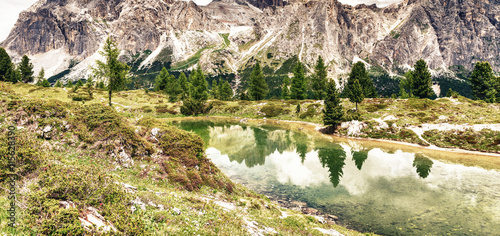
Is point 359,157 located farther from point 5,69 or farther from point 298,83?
point 5,69

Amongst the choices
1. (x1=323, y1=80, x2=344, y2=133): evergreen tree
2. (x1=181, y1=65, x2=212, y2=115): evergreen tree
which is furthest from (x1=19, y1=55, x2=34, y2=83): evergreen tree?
(x1=323, y1=80, x2=344, y2=133): evergreen tree

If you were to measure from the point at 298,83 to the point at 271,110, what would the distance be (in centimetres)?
2275

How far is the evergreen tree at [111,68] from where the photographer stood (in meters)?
39.2

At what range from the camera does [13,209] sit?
6375 mm

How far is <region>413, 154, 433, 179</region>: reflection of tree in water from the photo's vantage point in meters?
28.5

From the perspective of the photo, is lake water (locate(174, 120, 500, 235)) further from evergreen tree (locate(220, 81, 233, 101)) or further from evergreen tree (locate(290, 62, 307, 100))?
evergreen tree (locate(220, 81, 233, 101))

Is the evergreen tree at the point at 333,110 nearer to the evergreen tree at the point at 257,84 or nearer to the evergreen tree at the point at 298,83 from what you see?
the evergreen tree at the point at 298,83

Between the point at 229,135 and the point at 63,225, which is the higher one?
the point at 63,225

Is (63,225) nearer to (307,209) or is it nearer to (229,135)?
(307,209)

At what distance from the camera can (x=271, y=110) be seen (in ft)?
268

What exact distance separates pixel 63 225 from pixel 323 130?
57403 millimetres

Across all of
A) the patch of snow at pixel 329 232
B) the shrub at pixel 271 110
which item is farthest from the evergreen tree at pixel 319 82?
the patch of snow at pixel 329 232

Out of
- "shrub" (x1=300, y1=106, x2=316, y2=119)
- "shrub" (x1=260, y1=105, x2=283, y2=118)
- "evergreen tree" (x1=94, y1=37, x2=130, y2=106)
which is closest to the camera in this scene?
"evergreen tree" (x1=94, y1=37, x2=130, y2=106)

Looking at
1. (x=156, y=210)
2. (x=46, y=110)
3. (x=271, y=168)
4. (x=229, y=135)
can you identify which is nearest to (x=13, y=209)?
(x=156, y=210)
